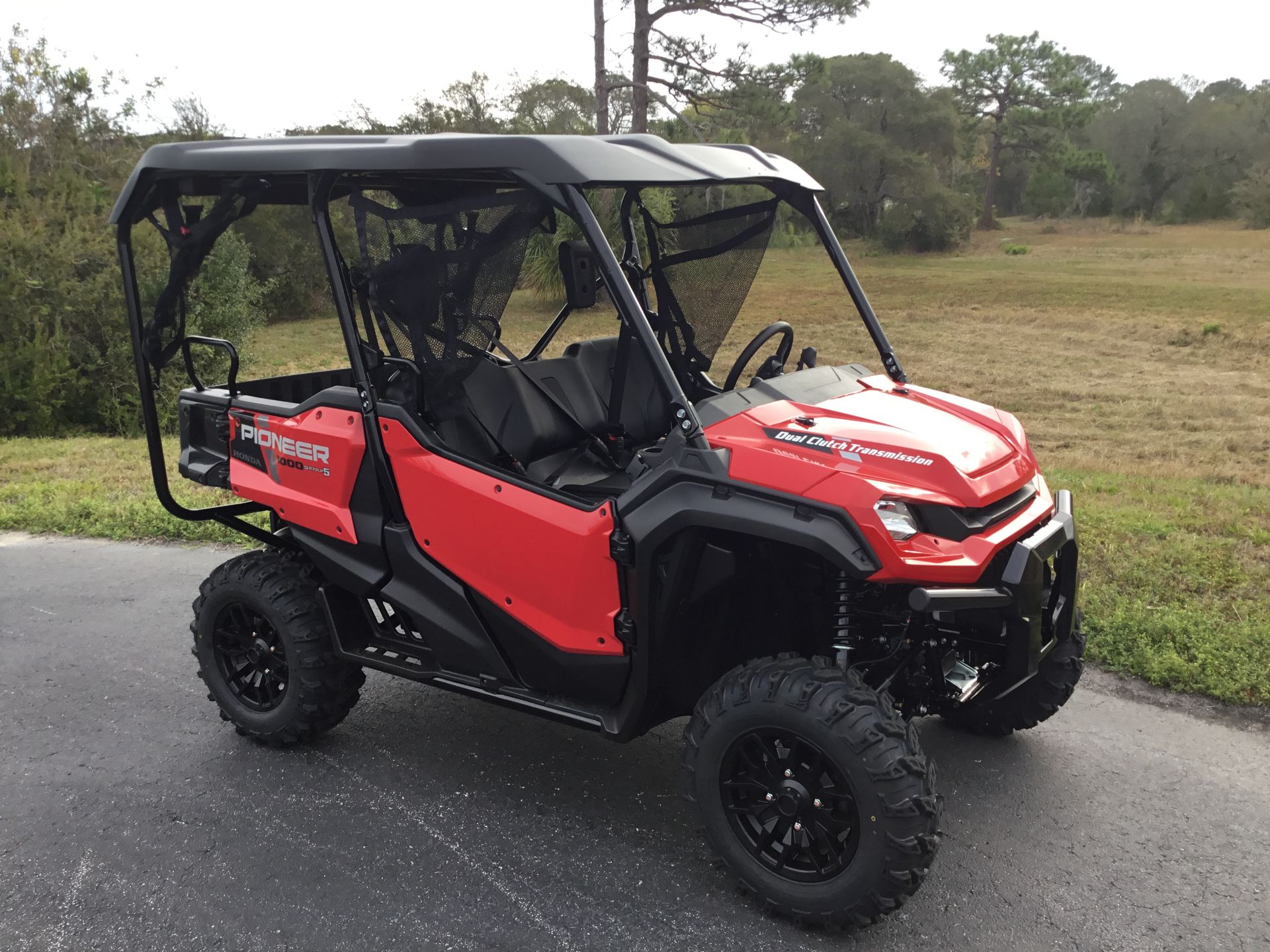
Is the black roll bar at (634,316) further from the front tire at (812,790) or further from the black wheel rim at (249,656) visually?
the black wheel rim at (249,656)

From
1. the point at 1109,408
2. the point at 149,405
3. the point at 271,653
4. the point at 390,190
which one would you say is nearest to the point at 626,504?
the point at 390,190

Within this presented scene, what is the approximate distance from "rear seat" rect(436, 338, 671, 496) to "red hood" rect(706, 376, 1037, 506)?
61cm

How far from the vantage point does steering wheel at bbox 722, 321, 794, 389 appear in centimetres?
366

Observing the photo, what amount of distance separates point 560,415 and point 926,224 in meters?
34.7

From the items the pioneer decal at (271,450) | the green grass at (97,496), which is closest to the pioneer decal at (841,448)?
the pioneer decal at (271,450)

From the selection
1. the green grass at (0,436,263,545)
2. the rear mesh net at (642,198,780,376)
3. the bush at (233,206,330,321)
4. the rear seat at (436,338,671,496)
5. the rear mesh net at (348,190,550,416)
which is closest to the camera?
the rear mesh net at (348,190,550,416)

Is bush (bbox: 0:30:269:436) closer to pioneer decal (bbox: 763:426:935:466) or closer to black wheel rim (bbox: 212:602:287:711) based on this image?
black wheel rim (bbox: 212:602:287:711)

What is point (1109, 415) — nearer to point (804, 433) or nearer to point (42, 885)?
point (804, 433)

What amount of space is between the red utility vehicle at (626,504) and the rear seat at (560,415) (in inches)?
0.5

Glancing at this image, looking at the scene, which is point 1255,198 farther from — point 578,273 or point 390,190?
point 390,190

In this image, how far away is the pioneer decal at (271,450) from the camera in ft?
11.7

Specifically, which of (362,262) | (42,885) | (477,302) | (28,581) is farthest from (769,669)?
(28,581)

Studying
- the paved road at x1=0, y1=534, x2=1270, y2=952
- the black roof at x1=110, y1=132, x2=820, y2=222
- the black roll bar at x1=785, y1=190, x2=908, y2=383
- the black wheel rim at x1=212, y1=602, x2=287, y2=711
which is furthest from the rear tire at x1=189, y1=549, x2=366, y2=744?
the black roll bar at x1=785, y1=190, x2=908, y2=383

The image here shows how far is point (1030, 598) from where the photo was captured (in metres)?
2.76
